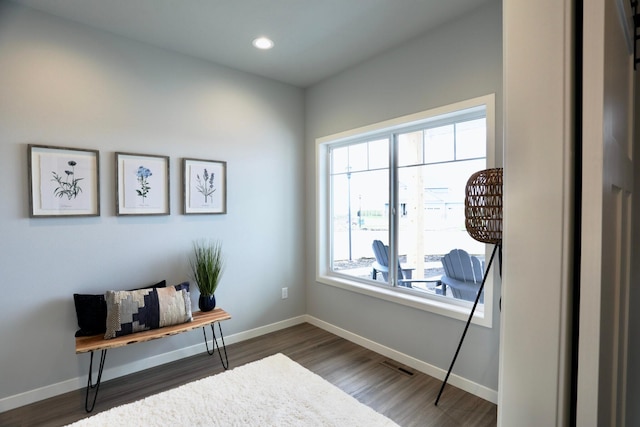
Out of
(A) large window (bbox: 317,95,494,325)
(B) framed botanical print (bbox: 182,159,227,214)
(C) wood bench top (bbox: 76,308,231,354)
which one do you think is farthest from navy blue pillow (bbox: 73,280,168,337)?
(A) large window (bbox: 317,95,494,325)

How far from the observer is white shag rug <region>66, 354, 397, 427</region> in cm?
199

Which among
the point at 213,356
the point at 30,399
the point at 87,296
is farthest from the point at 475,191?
the point at 30,399

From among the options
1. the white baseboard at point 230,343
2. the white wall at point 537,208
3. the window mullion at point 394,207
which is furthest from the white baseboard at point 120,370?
the white wall at point 537,208

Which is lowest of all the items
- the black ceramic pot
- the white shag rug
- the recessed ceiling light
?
the white shag rug

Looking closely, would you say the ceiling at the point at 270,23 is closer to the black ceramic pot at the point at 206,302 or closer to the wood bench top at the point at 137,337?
the black ceramic pot at the point at 206,302

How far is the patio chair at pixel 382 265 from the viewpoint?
2.98m

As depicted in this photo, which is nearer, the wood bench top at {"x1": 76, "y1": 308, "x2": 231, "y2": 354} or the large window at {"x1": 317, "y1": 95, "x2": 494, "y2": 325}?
the wood bench top at {"x1": 76, "y1": 308, "x2": 231, "y2": 354}

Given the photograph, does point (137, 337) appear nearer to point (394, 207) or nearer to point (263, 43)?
point (394, 207)

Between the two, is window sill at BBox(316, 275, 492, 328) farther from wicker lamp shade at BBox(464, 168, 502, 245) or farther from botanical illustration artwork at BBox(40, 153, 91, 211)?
botanical illustration artwork at BBox(40, 153, 91, 211)

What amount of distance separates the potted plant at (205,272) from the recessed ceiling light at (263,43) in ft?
6.13

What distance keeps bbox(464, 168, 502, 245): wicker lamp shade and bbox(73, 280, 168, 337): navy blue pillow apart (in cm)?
269

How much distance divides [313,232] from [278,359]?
1453mm

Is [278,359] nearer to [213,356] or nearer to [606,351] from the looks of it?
[213,356]

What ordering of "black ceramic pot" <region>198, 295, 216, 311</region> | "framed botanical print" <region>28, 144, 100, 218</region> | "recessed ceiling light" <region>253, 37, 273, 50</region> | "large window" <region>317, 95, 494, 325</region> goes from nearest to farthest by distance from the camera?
1. "framed botanical print" <region>28, 144, 100, 218</region>
2. "large window" <region>317, 95, 494, 325</region>
3. "recessed ceiling light" <region>253, 37, 273, 50</region>
4. "black ceramic pot" <region>198, 295, 216, 311</region>
